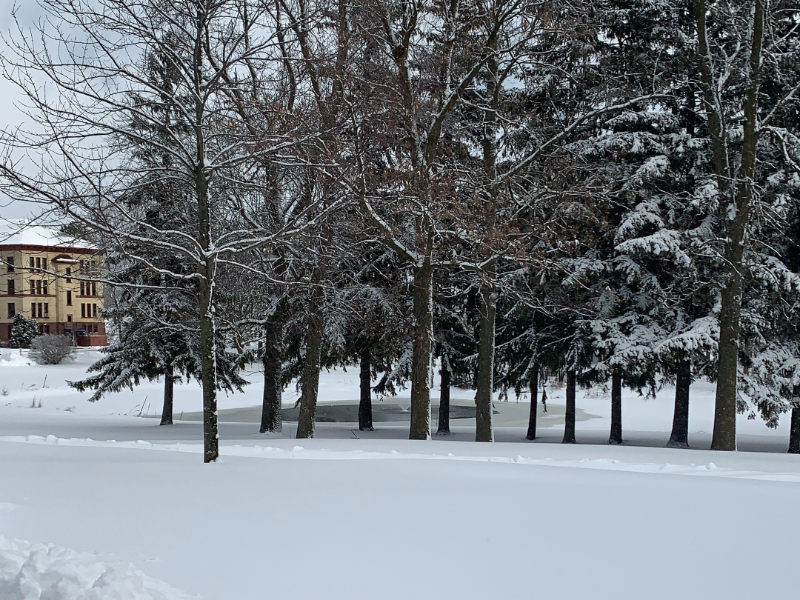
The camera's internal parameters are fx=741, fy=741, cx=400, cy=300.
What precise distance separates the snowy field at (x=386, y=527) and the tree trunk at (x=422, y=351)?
14.2 feet

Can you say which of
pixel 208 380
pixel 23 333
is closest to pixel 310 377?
pixel 208 380

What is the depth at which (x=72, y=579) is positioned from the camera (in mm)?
4711

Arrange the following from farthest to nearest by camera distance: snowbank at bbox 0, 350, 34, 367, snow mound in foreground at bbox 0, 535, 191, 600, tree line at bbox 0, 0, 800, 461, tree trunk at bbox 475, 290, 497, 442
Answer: snowbank at bbox 0, 350, 34, 367 → tree trunk at bbox 475, 290, 497, 442 → tree line at bbox 0, 0, 800, 461 → snow mound in foreground at bbox 0, 535, 191, 600

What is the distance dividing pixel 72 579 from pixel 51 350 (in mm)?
44741

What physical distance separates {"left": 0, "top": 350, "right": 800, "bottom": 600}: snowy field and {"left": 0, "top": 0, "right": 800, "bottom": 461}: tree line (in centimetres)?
359

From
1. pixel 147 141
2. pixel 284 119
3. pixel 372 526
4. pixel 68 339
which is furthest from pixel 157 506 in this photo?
pixel 68 339

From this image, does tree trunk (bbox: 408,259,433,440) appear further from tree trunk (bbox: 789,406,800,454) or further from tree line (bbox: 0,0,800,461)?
tree trunk (bbox: 789,406,800,454)

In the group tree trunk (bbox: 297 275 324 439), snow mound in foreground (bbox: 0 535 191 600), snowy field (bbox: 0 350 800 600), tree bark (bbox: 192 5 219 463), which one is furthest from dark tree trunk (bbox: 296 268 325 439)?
snow mound in foreground (bbox: 0 535 191 600)

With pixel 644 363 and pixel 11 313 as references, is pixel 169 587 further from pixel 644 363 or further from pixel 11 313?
pixel 11 313

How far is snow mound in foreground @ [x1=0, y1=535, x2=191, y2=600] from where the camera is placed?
15.0 ft

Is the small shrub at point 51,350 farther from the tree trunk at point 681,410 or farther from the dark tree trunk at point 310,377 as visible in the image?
the tree trunk at point 681,410

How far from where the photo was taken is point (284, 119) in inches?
455

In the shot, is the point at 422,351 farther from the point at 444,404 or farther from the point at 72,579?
the point at 72,579

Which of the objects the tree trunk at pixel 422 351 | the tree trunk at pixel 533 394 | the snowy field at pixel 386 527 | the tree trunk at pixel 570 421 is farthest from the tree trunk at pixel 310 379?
the tree trunk at pixel 570 421
